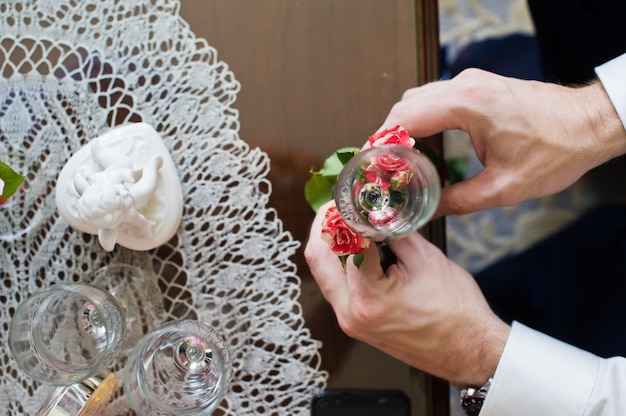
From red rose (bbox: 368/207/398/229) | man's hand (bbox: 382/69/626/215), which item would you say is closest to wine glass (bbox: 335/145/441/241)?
red rose (bbox: 368/207/398/229)

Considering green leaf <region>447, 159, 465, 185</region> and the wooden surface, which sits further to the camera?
green leaf <region>447, 159, 465, 185</region>

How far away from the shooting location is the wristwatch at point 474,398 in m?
0.58

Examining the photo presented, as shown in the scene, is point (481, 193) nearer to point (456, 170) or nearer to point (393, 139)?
point (393, 139)

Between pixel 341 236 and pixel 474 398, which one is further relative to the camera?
pixel 474 398

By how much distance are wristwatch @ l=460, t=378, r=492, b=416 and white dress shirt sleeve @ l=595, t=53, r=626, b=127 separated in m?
0.29

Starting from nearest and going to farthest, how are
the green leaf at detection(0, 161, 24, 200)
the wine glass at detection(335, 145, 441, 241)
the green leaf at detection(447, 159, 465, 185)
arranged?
the wine glass at detection(335, 145, 441, 241)
the green leaf at detection(0, 161, 24, 200)
the green leaf at detection(447, 159, 465, 185)

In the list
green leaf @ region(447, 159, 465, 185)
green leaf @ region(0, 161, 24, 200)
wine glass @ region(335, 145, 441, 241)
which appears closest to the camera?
wine glass @ region(335, 145, 441, 241)

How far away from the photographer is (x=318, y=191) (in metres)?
0.60

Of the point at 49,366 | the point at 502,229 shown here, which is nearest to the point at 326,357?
the point at 49,366

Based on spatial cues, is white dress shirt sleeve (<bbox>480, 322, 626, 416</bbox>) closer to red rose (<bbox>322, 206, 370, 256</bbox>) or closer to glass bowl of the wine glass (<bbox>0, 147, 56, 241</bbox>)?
red rose (<bbox>322, 206, 370, 256</bbox>)

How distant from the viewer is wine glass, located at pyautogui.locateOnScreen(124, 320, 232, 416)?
1.87 feet

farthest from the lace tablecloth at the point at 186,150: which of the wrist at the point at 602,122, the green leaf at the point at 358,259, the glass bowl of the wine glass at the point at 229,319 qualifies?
the wrist at the point at 602,122

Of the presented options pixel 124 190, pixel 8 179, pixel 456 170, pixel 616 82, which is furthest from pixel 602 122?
pixel 8 179

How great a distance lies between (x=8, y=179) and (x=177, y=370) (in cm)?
24
